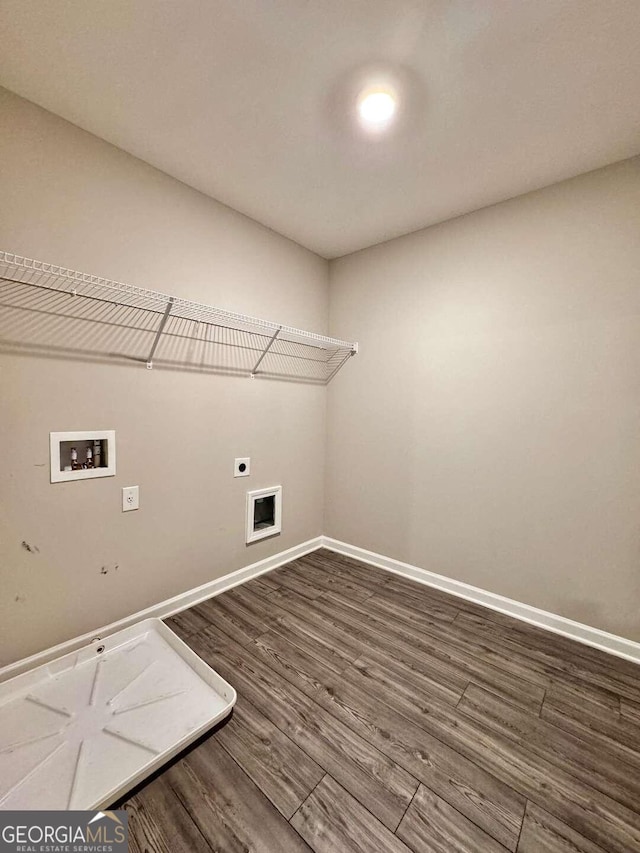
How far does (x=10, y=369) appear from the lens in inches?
56.3

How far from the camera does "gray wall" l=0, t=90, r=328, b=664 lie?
1.45 m

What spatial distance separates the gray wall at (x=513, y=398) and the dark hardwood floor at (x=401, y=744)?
1.36ft

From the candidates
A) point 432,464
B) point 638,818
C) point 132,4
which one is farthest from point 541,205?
point 638,818

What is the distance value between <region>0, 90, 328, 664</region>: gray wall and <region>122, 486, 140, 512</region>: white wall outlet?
0.09 ft

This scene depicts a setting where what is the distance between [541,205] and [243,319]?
5.83 feet

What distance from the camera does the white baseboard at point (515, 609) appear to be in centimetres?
174

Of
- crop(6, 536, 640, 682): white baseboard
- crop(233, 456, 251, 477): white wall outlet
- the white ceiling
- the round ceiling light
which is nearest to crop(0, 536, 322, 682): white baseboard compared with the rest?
crop(6, 536, 640, 682): white baseboard

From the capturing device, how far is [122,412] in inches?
69.2

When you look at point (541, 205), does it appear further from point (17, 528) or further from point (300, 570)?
point (17, 528)

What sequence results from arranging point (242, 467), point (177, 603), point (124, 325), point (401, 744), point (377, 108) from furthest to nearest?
1. point (242, 467)
2. point (177, 603)
3. point (124, 325)
4. point (377, 108)
5. point (401, 744)

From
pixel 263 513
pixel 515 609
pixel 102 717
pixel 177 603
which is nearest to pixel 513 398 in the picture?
pixel 515 609

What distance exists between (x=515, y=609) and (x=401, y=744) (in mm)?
1174

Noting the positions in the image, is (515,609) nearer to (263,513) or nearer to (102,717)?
(263,513)

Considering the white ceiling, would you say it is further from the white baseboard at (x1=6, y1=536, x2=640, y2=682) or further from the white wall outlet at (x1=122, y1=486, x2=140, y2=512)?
the white baseboard at (x1=6, y1=536, x2=640, y2=682)
